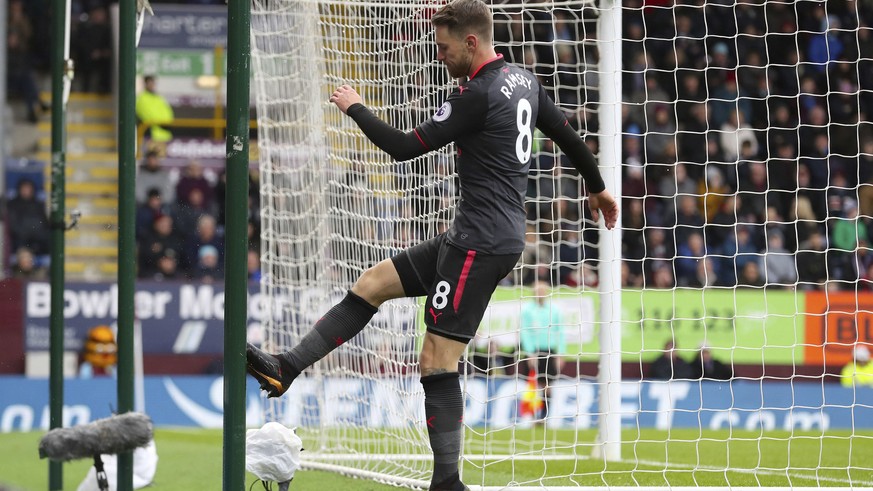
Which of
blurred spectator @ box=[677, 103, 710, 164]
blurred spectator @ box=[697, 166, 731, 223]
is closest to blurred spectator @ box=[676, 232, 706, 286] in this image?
blurred spectator @ box=[697, 166, 731, 223]

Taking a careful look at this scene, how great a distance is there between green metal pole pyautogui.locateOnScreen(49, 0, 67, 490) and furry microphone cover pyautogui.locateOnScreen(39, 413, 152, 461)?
369cm

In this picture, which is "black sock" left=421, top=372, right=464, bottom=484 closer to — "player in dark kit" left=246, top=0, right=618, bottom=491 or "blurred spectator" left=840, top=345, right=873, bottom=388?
"player in dark kit" left=246, top=0, right=618, bottom=491

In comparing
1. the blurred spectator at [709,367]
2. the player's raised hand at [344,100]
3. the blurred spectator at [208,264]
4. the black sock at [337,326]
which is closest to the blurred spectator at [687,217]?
the blurred spectator at [709,367]

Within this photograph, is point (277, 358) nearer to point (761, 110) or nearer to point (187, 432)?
point (187, 432)

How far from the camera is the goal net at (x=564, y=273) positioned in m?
6.71

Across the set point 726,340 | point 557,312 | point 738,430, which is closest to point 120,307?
point 557,312

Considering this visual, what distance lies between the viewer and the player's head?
15.1 feet

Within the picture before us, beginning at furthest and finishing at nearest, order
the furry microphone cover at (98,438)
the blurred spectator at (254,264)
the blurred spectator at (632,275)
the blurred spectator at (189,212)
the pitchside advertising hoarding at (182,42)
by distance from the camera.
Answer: the pitchside advertising hoarding at (182,42) < the blurred spectator at (189,212) < the blurred spectator at (254,264) < the blurred spectator at (632,275) < the furry microphone cover at (98,438)

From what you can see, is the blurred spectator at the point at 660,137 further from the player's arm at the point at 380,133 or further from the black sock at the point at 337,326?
the player's arm at the point at 380,133

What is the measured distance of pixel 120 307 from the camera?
4.43m

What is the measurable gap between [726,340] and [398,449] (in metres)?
6.76

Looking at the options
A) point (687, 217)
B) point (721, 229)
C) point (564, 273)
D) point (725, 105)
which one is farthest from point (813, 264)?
point (564, 273)

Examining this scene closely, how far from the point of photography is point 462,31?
4637 mm

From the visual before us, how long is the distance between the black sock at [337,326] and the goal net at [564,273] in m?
1.00
